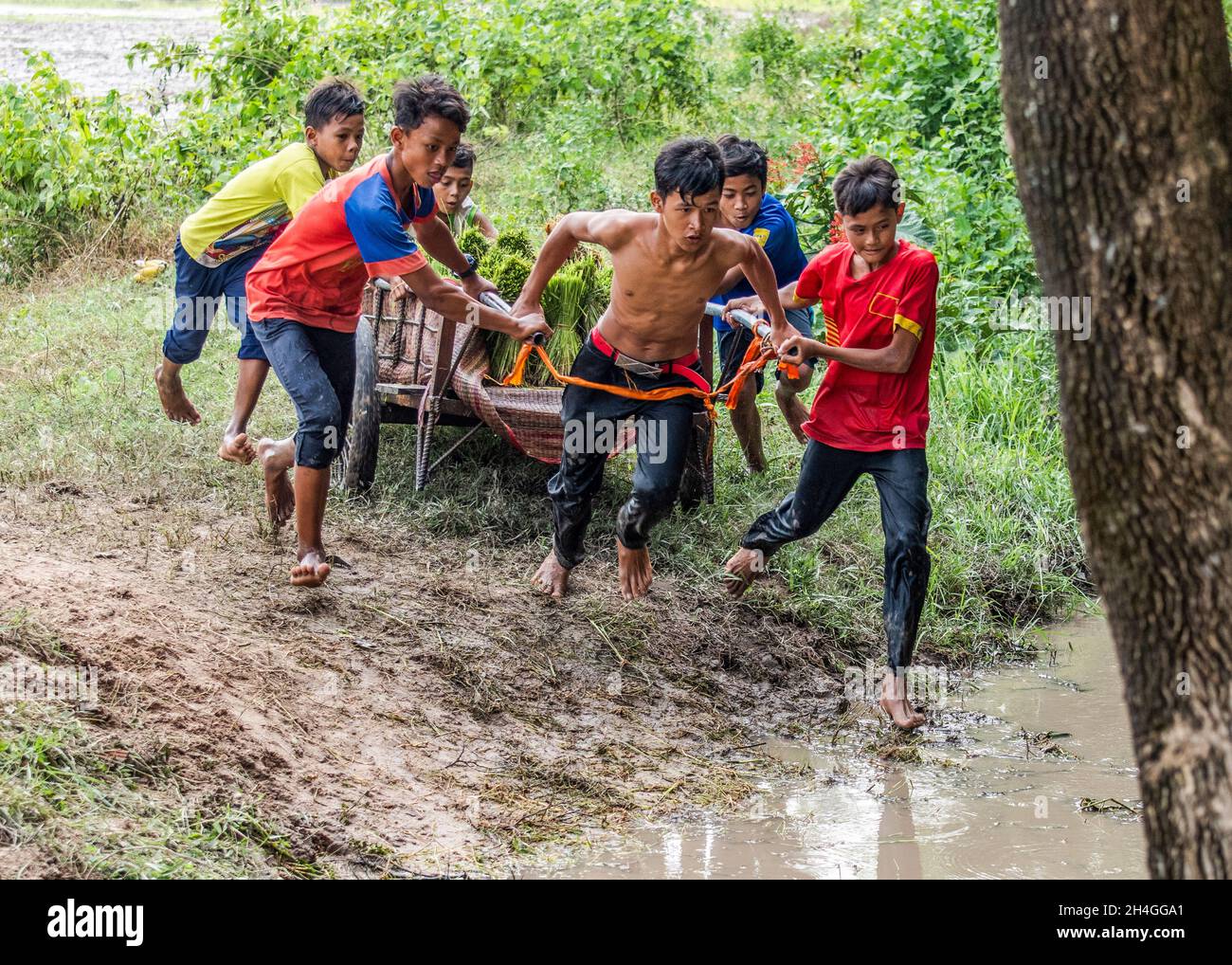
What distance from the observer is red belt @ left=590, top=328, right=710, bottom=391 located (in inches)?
205

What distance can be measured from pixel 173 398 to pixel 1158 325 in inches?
202

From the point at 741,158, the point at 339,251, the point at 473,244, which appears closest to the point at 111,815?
the point at 339,251

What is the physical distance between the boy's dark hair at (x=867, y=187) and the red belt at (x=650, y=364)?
3.05 ft

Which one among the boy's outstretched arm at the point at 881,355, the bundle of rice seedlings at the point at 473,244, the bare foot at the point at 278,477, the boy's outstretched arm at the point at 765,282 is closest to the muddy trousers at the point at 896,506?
the boy's outstretched arm at the point at 881,355

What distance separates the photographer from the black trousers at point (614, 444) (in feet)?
17.1

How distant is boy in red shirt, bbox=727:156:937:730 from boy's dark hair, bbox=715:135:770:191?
40.7 inches

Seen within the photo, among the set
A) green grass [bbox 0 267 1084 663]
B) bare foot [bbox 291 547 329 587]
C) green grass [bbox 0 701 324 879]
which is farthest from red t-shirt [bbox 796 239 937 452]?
green grass [bbox 0 701 324 879]

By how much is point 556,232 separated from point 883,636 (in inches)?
91.5

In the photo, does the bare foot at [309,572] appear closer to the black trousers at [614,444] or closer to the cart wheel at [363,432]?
the black trousers at [614,444]

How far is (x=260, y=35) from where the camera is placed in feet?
36.9

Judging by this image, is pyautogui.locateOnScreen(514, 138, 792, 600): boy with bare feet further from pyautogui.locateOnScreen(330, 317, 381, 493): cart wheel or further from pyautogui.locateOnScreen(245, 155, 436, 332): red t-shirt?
pyautogui.locateOnScreen(330, 317, 381, 493): cart wheel

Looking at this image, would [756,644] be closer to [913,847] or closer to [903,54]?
[913,847]

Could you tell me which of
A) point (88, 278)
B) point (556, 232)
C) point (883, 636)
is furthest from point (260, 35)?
point (883, 636)

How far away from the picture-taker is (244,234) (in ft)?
20.1
